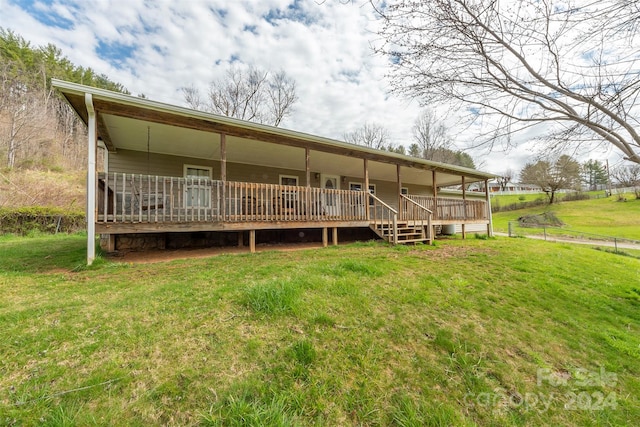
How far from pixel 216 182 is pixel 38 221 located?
11659 millimetres

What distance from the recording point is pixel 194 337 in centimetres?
232

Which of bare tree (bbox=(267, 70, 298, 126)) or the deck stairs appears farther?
bare tree (bbox=(267, 70, 298, 126))

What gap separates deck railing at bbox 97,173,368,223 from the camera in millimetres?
5379

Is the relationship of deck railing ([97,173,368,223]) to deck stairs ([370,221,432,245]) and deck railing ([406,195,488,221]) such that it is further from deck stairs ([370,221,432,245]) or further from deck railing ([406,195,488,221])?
deck railing ([406,195,488,221])

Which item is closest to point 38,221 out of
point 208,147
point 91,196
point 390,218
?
point 208,147

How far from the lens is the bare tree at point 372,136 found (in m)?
29.3

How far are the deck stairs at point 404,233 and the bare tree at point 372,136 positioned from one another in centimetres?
2167

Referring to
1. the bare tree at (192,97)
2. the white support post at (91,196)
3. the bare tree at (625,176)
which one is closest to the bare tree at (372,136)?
the bare tree at (192,97)

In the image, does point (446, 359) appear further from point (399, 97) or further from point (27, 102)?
point (27, 102)

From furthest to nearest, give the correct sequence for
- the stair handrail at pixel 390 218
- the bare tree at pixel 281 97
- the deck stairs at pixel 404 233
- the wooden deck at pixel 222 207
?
the bare tree at pixel 281 97
the deck stairs at pixel 404 233
the stair handrail at pixel 390 218
the wooden deck at pixel 222 207

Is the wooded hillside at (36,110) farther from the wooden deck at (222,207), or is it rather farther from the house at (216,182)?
the wooden deck at (222,207)

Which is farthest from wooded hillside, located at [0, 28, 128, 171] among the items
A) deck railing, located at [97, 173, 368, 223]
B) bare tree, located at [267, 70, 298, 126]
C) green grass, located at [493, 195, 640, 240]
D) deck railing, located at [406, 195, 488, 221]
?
green grass, located at [493, 195, 640, 240]

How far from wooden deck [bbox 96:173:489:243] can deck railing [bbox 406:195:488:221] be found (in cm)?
13

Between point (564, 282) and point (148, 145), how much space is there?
1085 centimetres
